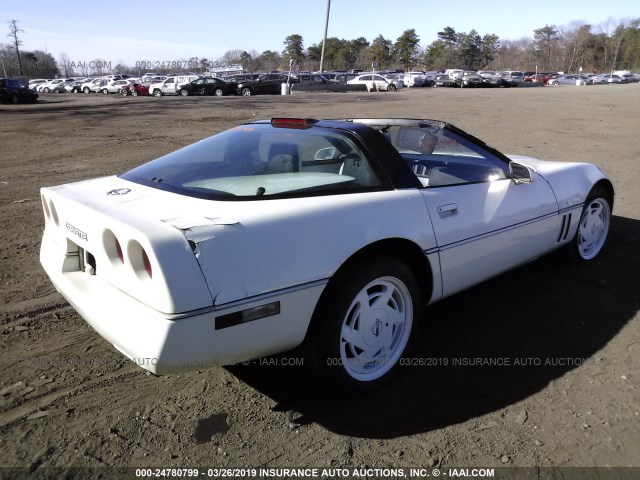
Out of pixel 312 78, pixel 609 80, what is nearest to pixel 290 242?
pixel 312 78

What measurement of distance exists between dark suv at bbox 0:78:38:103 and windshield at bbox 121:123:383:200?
3389 cm

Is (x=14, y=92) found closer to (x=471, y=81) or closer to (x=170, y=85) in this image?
(x=170, y=85)

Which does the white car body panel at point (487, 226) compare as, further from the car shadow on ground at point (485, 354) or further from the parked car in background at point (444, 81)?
the parked car in background at point (444, 81)

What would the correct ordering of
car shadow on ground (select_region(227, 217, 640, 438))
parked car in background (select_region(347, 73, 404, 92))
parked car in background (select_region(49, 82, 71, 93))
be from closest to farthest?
car shadow on ground (select_region(227, 217, 640, 438)) → parked car in background (select_region(347, 73, 404, 92)) → parked car in background (select_region(49, 82, 71, 93))

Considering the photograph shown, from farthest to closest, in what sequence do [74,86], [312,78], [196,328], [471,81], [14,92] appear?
[74,86] < [471,81] < [312,78] < [14,92] < [196,328]

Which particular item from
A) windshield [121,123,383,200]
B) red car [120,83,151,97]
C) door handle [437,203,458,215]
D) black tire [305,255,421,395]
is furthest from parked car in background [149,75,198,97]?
black tire [305,255,421,395]

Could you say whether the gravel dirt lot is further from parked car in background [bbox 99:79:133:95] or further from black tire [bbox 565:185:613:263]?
parked car in background [bbox 99:79:133:95]

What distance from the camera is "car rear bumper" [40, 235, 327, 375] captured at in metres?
2.04

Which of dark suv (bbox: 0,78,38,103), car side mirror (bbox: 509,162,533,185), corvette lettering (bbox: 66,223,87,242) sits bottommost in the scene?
dark suv (bbox: 0,78,38,103)

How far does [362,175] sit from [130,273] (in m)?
1.32

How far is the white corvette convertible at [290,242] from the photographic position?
2.09 m

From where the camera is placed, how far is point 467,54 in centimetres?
10831

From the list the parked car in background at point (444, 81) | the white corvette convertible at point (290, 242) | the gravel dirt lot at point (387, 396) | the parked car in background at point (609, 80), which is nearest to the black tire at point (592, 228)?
the gravel dirt lot at point (387, 396)

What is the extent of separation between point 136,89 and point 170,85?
15.2 ft
